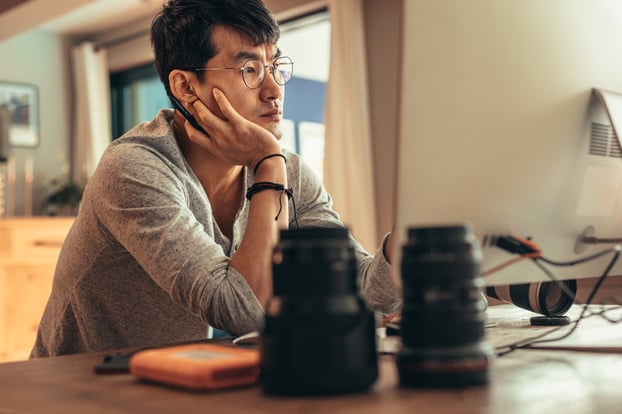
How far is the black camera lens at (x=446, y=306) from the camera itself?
618mm

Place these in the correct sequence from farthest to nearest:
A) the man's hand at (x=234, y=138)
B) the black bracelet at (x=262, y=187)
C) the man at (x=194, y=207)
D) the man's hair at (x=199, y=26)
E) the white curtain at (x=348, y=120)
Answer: the white curtain at (x=348, y=120), the man's hair at (x=199, y=26), the man's hand at (x=234, y=138), the black bracelet at (x=262, y=187), the man at (x=194, y=207)

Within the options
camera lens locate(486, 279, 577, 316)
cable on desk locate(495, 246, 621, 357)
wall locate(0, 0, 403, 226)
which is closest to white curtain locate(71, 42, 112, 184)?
wall locate(0, 0, 403, 226)

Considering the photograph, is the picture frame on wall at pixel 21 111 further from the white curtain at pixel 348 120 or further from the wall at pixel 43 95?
the white curtain at pixel 348 120

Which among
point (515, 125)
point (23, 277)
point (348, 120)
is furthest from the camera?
point (23, 277)

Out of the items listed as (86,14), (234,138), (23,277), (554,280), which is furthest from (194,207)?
(86,14)

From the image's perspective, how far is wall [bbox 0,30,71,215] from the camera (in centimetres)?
542

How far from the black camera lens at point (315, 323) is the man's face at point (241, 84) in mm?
1024

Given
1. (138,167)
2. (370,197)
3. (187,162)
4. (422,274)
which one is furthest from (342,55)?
(422,274)

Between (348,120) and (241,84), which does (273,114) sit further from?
(348,120)

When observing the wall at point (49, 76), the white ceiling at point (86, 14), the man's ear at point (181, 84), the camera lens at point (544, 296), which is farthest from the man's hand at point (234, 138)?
the wall at point (49, 76)

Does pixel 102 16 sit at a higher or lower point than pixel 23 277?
higher

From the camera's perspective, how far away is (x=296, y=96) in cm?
605

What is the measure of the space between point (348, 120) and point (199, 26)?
2.47m

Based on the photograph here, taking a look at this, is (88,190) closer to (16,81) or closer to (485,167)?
(485,167)
